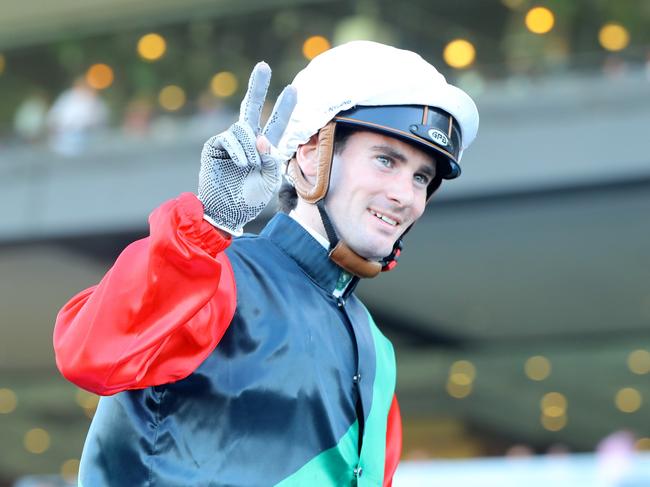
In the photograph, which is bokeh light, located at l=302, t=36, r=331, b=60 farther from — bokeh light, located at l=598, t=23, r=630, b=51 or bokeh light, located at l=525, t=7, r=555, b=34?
bokeh light, located at l=598, t=23, r=630, b=51

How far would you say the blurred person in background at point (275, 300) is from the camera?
232 centimetres

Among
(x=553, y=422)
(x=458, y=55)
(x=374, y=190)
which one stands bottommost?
(x=374, y=190)

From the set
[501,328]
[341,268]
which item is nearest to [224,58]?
[501,328]

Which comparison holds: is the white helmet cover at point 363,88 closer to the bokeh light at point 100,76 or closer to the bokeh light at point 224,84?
the bokeh light at point 224,84

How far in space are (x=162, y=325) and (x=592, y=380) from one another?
1679 cm

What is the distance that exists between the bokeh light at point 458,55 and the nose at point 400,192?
10.9 meters

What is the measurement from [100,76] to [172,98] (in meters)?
1.52

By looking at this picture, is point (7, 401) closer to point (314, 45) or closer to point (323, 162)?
point (314, 45)

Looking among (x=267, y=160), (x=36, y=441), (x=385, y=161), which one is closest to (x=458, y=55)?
(x=385, y=161)

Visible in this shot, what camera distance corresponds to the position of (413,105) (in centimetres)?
271

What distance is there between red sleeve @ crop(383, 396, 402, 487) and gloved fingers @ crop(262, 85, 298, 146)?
0.76 m

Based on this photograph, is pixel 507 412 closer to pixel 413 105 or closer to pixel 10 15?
pixel 10 15

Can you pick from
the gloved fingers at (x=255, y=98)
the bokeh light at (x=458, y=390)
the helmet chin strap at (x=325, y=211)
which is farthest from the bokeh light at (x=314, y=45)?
the gloved fingers at (x=255, y=98)

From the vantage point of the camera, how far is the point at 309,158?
2834mm
